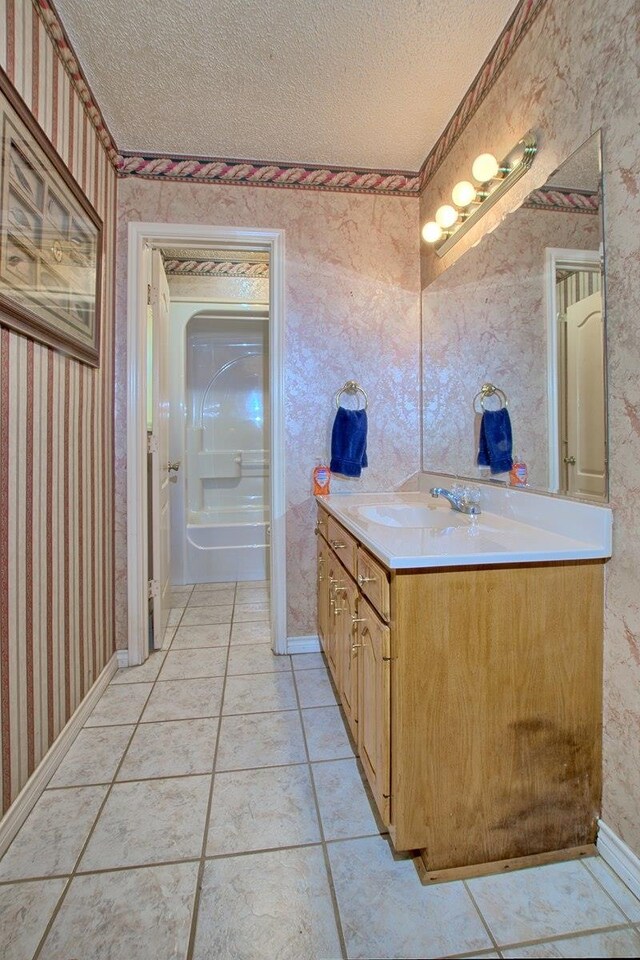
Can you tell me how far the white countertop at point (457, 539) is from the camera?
1013 mm

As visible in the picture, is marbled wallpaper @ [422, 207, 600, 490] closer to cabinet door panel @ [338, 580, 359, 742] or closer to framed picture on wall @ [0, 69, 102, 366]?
cabinet door panel @ [338, 580, 359, 742]

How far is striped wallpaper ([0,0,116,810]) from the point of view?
3.95 ft

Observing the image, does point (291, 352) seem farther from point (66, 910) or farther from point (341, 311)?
point (66, 910)

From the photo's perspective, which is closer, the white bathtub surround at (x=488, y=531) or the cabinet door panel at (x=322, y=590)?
the white bathtub surround at (x=488, y=531)

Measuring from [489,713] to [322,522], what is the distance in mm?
1118

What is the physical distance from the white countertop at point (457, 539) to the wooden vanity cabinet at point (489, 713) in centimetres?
3

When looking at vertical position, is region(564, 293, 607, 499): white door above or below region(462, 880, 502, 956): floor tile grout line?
above

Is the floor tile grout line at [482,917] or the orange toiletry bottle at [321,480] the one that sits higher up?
the orange toiletry bottle at [321,480]

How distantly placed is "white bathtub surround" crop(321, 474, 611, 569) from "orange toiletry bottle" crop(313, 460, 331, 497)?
1.26ft

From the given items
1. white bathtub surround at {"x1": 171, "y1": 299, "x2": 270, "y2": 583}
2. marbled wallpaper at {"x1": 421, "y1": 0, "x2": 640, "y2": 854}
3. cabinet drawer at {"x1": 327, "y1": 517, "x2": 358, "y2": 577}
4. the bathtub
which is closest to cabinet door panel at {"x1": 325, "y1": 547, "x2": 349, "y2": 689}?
cabinet drawer at {"x1": 327, "y1": 517, "x2": 358, "y2": 577}

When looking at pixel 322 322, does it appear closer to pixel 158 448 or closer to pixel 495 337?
pixel 495 337

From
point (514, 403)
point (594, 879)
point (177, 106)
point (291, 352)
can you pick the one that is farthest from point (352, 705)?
point (177, 106)

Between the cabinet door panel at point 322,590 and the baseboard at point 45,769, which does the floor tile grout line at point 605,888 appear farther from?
the baseboard at point 45,769

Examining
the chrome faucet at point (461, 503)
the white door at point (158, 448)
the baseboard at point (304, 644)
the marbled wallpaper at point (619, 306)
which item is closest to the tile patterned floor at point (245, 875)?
the marbled wallpaper at point (619, 306)
